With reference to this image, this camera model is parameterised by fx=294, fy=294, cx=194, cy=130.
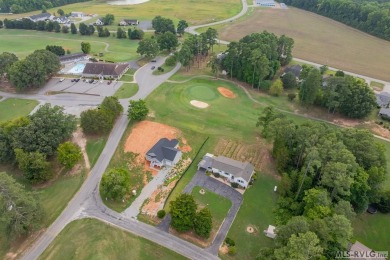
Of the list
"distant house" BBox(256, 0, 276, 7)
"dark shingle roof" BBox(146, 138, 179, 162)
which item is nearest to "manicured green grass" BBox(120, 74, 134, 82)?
"dark shingle roof" BBox(146, 138, 179, 162)

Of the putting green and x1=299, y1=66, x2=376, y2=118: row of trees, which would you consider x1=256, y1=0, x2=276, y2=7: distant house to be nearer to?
the putting green

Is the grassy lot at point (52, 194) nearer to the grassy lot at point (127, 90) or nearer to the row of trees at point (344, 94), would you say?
the grassy lot at point (127, 90)

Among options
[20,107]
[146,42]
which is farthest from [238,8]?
[20,107]

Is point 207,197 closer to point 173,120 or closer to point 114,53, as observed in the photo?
point 173,120

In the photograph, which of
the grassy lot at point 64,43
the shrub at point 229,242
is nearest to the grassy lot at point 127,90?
the grassy lot at point 64,43

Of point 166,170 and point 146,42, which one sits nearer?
point 166,170

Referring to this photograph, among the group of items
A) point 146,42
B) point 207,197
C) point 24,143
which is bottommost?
point 207,197
